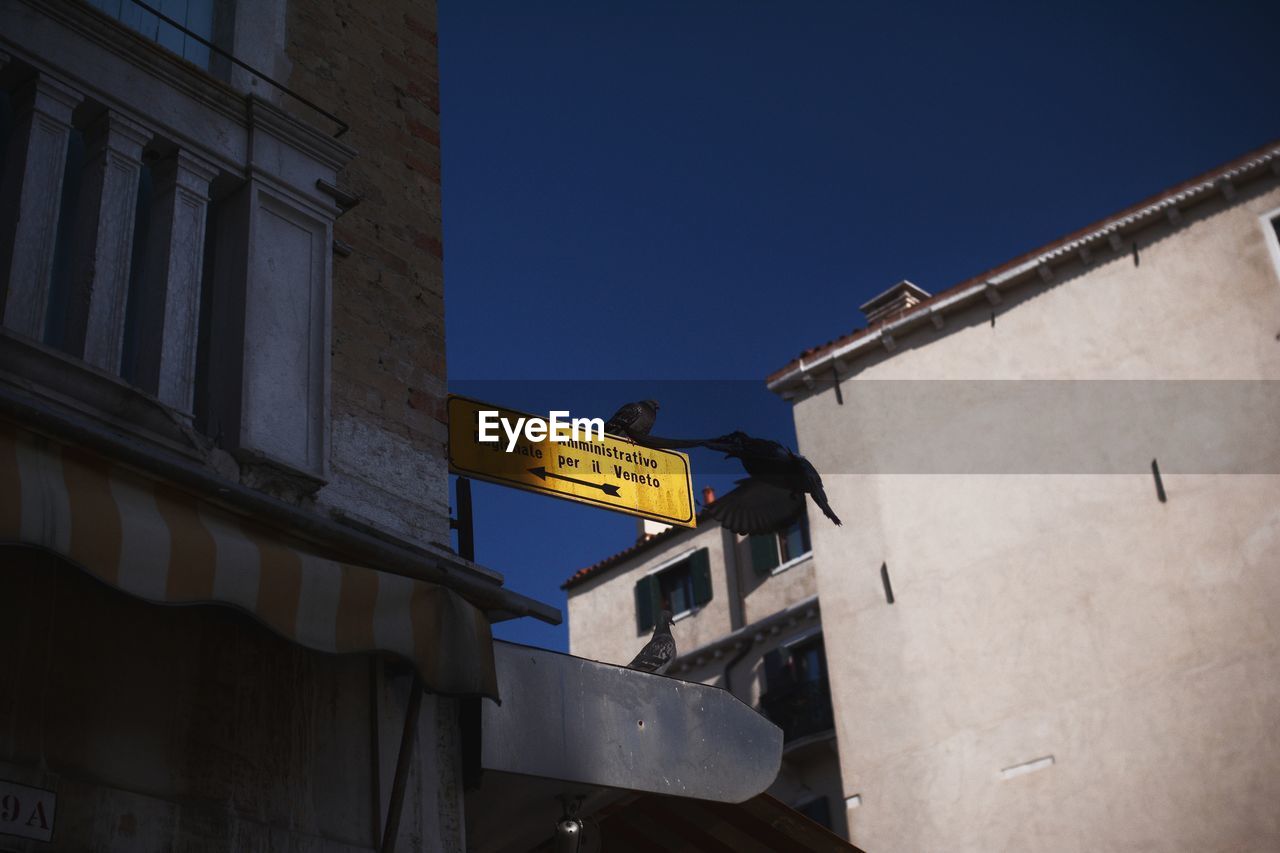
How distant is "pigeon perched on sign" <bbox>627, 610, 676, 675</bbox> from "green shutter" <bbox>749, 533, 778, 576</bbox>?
59.6 feet

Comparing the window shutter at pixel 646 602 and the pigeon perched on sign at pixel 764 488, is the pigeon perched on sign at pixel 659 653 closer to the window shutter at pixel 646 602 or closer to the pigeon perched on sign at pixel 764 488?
the pigeon perched on sign at pixel 764 488

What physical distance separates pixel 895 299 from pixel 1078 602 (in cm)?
712

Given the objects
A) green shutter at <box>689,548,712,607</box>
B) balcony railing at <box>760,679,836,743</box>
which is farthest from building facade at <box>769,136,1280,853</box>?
green shutter at <box>689,548,712,607</box>

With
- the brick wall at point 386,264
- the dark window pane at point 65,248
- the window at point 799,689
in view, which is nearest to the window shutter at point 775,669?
the window at point 799,689

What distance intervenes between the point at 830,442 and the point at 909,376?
1.66m

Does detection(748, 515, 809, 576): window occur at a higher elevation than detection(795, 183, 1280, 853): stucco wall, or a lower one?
higher

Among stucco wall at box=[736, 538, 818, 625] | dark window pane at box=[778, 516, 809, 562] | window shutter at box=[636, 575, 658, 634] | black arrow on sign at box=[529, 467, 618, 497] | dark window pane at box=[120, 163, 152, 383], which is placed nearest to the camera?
dark window pane at box=[120, 163, 152, 383]

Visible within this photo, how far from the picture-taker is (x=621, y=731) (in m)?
6.09

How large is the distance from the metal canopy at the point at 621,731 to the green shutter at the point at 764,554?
1900cm

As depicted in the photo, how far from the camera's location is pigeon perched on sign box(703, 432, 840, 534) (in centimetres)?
716

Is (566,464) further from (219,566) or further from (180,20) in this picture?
(180,20)

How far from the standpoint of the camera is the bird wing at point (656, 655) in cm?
709

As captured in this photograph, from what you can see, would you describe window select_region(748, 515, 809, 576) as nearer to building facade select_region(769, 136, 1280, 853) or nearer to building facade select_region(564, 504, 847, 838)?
building facade select_region(564, 504, 847, 838)

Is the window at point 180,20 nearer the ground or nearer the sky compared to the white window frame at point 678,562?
nearer the ground
